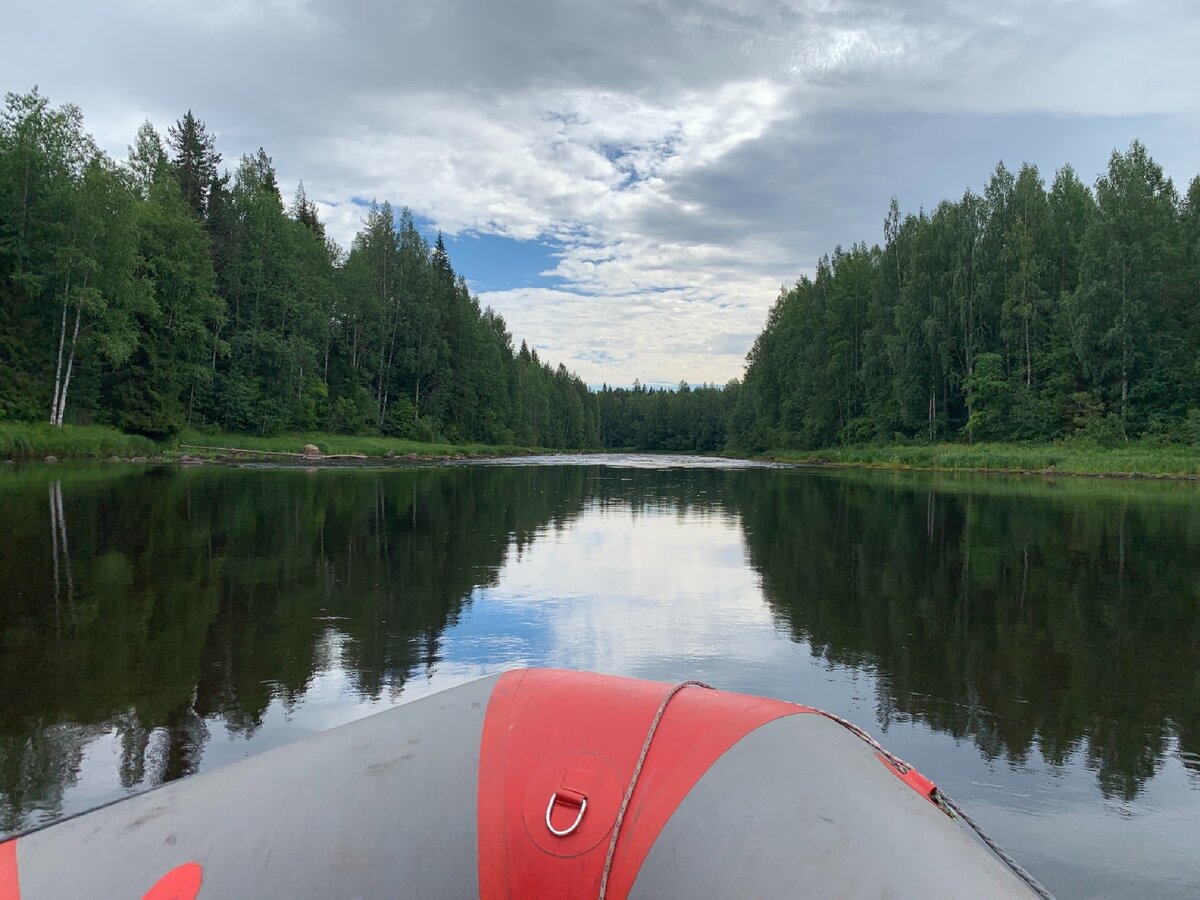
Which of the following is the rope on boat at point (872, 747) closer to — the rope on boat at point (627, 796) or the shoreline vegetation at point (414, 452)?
the rope on boat at point (627, 796)

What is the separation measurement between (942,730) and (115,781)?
4622mm

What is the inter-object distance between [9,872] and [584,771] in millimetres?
1592

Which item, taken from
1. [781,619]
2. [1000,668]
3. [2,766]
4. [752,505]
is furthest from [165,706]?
[752,505]

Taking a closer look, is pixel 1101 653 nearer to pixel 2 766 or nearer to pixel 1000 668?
pixel 1000 668

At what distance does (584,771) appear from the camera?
2.16 meters

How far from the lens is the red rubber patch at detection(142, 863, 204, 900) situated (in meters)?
2.01

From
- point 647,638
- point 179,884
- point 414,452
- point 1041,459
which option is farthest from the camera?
point 414,452

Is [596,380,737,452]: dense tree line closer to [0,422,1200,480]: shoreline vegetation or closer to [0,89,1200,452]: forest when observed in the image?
[0,89,1200,452]: forest

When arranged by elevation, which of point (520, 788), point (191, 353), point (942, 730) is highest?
point (191, 353)

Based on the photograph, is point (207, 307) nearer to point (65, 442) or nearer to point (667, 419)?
point (65, 442)

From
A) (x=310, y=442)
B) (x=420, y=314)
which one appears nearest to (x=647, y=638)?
(x=310, y=442)

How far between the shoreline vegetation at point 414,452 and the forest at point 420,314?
1712mm

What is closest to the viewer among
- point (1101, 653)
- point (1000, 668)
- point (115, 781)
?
point (115, 781)

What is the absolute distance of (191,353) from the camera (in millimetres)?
39438
